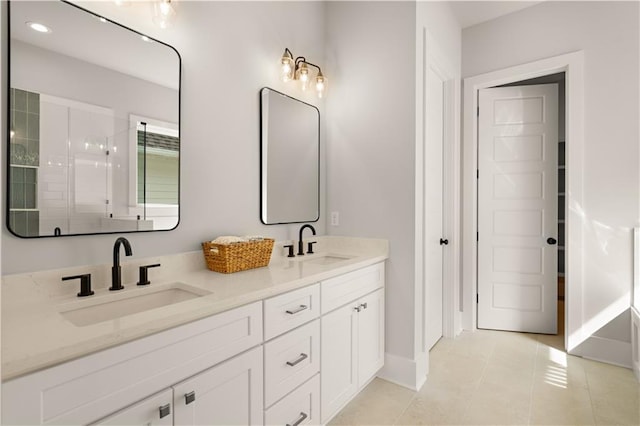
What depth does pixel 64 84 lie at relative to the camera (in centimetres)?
134

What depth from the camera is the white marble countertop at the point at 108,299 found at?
0.87 metres

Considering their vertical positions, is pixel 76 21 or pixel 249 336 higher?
pixel 76 21

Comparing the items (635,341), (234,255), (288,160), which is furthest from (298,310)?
(635,341)

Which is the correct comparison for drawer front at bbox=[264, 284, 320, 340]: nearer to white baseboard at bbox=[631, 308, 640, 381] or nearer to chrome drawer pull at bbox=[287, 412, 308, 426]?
chrome drawer pull at bbox=[287, 412, 308, 426]

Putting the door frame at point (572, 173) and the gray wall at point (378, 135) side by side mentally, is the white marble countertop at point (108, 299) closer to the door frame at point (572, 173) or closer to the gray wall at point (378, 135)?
the gray wall at point (378, 135)

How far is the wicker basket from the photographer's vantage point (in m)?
1.72

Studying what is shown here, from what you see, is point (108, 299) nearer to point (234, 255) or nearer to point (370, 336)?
point (234, 255)

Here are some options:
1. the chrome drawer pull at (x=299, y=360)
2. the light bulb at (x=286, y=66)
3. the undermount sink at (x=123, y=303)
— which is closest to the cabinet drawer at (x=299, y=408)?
the chrome drawer pull at (x=299, y=360)

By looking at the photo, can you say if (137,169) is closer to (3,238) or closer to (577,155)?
(3,238)

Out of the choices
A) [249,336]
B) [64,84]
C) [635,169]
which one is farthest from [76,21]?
[635,169]

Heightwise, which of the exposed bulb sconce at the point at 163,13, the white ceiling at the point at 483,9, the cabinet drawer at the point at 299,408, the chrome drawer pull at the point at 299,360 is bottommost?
the cabinet drawer at the point at 299,408

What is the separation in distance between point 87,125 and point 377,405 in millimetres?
2178

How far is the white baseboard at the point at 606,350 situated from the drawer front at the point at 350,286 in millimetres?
1871

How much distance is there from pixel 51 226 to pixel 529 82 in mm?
4853
